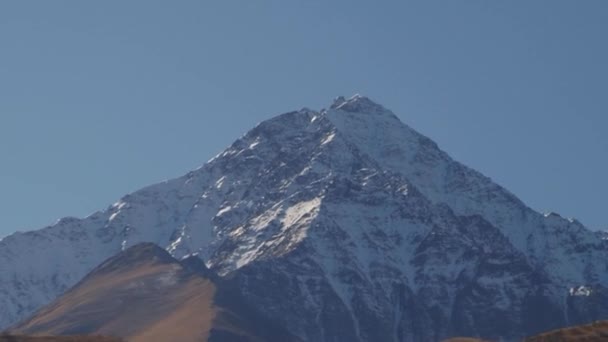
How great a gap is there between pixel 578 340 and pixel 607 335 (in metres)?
3.70

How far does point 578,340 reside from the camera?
198 m

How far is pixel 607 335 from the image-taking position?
19888 cm
